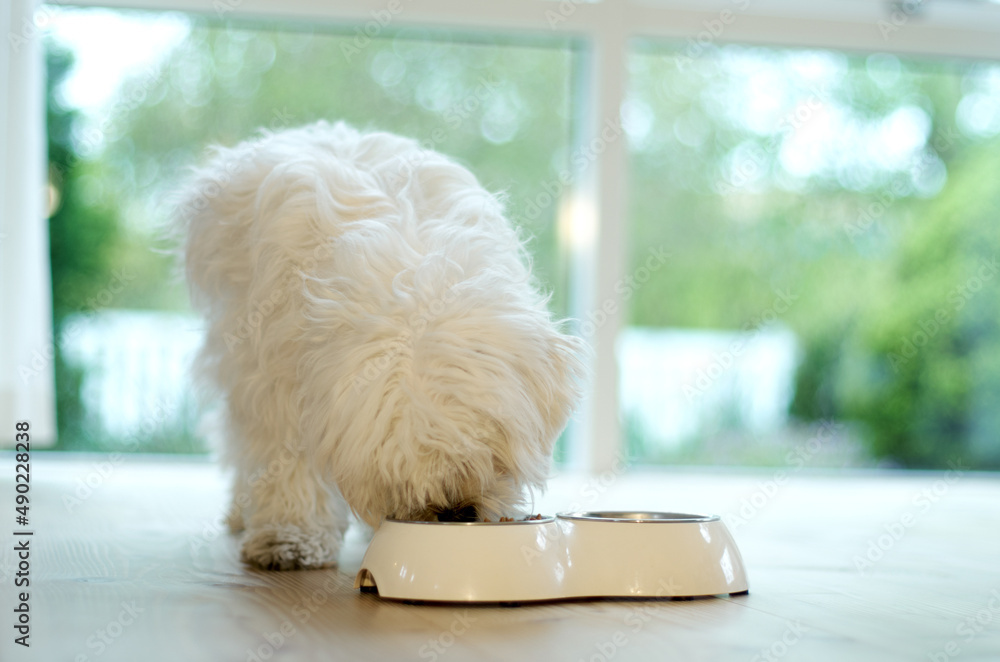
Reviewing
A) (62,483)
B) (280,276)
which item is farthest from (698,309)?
(280,276)

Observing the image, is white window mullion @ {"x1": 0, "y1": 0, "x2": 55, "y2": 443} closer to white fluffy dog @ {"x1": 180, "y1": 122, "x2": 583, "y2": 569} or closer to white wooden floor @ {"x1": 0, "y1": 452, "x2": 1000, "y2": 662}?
white wooden floor @ {"x1": 0, "y1": 452, "x2": 1000, "y2": 662}

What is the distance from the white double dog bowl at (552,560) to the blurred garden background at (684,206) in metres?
3.31

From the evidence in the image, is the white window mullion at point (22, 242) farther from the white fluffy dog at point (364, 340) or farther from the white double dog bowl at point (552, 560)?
the white double dog bowl at point (552, 560)

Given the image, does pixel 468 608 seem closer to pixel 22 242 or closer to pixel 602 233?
pixel 602 233

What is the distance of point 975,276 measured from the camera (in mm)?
5367

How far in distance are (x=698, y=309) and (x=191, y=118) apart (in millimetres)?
2570

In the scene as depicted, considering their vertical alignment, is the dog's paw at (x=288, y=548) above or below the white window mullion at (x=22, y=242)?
below

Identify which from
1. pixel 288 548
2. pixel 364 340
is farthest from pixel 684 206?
pixel 364 340

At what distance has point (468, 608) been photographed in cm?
154

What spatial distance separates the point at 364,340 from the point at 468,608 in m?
0.45

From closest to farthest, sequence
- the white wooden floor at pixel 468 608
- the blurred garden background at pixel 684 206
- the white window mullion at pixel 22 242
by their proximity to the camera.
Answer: the white wooden floor at pixel 468 608 → the white window mullion at pixel 22 242 → the blurred garden background at pixel 684 206

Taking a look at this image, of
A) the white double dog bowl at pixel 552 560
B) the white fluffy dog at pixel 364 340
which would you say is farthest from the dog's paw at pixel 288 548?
the white double dog bowl at pixel 552 560

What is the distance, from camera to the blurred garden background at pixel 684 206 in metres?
4.82

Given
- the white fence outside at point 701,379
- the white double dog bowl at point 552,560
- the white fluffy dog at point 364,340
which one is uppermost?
the white fluffy dog at point 364,340
